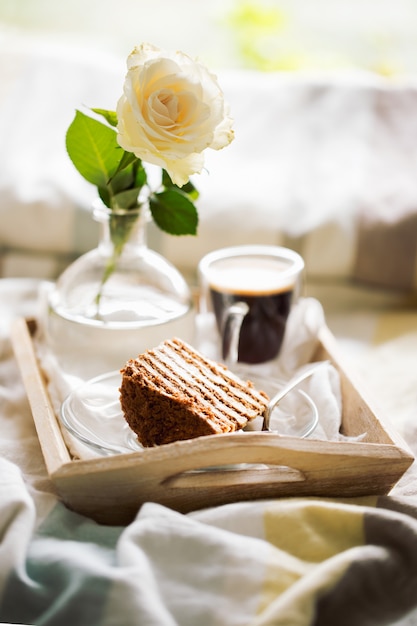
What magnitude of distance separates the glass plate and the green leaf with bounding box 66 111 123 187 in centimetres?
20

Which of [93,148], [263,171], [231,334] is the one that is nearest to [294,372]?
[231,334]

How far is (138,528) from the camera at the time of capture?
0.59m

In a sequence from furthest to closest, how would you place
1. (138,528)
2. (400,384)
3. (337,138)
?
(337,138)
(400,384)
(138,528)

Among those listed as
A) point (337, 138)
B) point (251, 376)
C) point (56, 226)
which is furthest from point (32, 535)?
point (337, 138)

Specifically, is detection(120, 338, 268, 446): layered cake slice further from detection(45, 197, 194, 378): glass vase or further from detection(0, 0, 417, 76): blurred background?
detection(0, 0, 417, 76): blurred background

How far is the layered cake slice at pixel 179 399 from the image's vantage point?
659 millimetres

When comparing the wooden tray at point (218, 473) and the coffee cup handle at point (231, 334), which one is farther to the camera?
the coffee cup handle at point (231, 334)

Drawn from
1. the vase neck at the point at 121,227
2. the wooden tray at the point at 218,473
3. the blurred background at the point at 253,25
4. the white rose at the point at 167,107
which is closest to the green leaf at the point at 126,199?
the vase neck at the point at 121,227

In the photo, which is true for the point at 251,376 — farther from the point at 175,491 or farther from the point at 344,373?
the point at 175,491

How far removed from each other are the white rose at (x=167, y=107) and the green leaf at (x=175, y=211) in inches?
5.0

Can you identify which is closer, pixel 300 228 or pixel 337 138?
pixel 300 228

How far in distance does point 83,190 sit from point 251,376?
0.55 m

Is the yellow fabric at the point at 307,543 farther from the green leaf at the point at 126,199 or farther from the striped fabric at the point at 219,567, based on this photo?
the green leaf at the point at 126,199

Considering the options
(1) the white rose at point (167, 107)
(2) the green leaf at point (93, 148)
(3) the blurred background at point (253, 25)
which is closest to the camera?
(1) the white rose at point (167, 107)
